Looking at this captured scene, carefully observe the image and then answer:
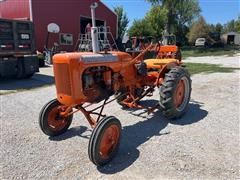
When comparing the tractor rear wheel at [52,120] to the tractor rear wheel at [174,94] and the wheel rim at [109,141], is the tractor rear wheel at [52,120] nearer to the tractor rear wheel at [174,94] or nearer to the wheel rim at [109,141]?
the wheel rim at [109,141]

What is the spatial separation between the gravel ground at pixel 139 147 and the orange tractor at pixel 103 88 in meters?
0.25

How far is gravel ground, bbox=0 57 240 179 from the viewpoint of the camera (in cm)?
362

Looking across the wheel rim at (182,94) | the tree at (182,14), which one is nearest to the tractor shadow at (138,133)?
the wheel rim at (182,94)

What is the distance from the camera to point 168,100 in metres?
5.17

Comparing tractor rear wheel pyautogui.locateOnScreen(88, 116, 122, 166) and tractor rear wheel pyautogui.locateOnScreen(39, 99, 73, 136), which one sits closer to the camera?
tractor rear wheel pyautogui.locateOnScreen(88, 116, 122, 166)

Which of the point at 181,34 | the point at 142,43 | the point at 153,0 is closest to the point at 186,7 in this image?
the point at 181,34

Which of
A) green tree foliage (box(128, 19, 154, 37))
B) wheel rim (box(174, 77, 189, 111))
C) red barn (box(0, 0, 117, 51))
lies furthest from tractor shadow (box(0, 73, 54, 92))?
green tree foliage (box(128, 19, 154, 37))

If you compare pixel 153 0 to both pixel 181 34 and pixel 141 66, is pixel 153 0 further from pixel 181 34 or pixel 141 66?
pixel 141 66

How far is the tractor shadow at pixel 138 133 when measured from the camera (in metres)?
3.85

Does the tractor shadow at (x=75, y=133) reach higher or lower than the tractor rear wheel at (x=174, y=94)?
lower

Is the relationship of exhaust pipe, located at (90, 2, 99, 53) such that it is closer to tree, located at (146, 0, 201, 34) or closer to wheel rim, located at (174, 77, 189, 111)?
wheel rim, located at (174, 77, 189, 111)

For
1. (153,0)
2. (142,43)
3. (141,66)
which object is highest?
(153,0)

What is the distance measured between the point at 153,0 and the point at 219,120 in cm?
3378

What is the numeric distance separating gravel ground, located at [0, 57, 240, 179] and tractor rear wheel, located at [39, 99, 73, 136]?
14cm
